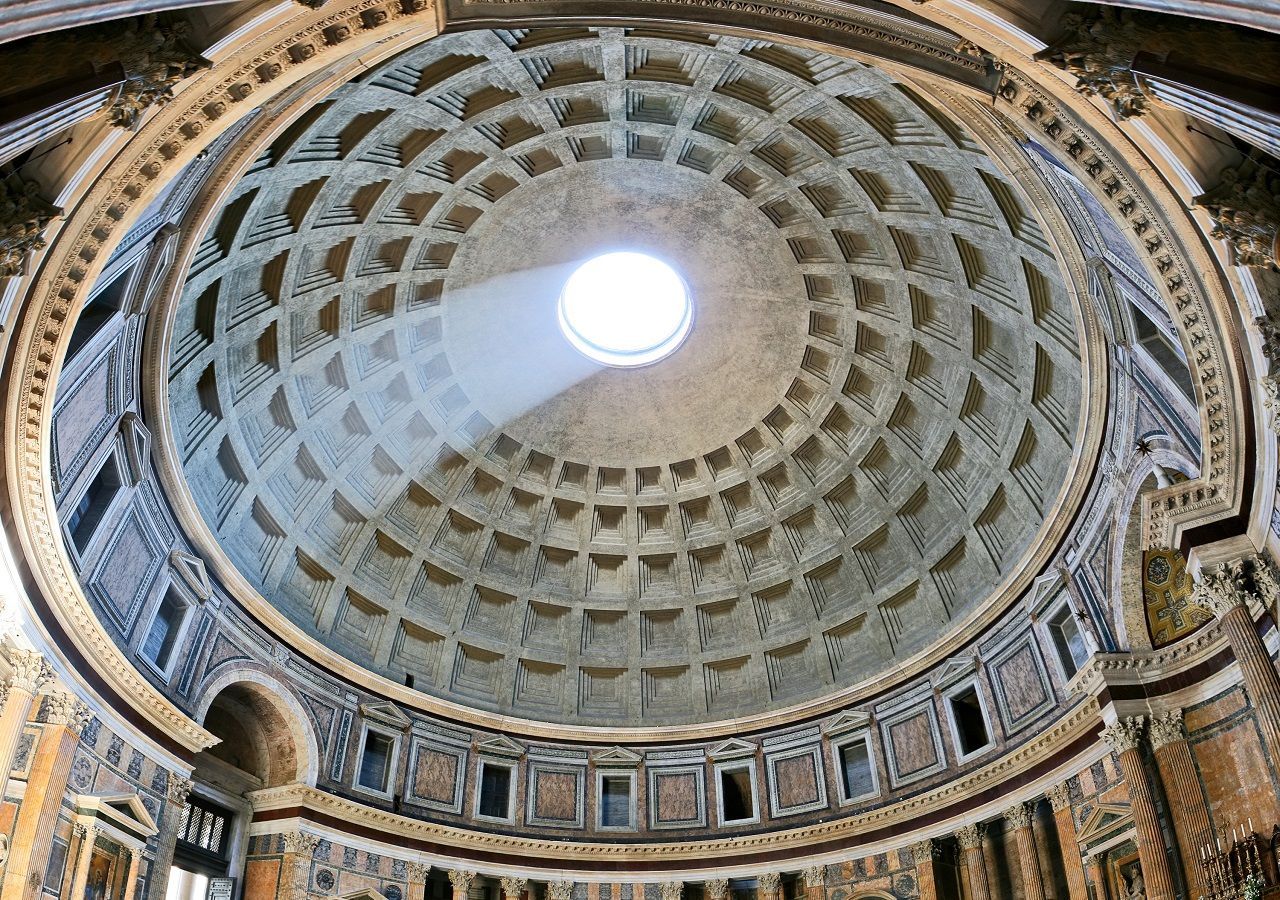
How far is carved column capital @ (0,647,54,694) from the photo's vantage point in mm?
18578

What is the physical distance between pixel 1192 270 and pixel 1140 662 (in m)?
10.7

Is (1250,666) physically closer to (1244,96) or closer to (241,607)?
(1244,96)

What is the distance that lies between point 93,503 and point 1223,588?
22123 millimetres

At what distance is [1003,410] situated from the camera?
29047mm

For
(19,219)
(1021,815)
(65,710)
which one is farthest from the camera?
(1021,815)

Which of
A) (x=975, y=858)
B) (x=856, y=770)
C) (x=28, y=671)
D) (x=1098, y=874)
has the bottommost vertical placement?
(x=1098, y=874)

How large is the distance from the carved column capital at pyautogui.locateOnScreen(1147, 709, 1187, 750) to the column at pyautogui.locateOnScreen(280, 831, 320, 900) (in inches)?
810

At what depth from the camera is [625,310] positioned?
37406 millimetres

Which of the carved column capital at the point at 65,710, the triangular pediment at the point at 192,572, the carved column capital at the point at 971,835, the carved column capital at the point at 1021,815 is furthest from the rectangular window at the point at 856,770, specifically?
the carved column capital at the point at 65,710

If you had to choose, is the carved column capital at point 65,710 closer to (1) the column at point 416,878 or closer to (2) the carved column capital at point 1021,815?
(1) the column at point 416,878

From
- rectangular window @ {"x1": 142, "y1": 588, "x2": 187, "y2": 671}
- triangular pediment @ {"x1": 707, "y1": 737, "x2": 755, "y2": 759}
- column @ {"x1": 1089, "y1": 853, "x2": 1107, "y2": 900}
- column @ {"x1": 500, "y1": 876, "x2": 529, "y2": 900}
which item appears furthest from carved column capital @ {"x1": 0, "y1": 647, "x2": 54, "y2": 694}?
column @ {"x1": 1089, "y1": 853, "x2": 1107, "y2": 900}

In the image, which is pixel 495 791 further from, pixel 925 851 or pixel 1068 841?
pixel 1068 841

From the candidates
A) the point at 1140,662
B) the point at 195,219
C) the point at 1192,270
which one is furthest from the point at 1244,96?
the point at 195,219

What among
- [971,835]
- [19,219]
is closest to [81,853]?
[19,219]
